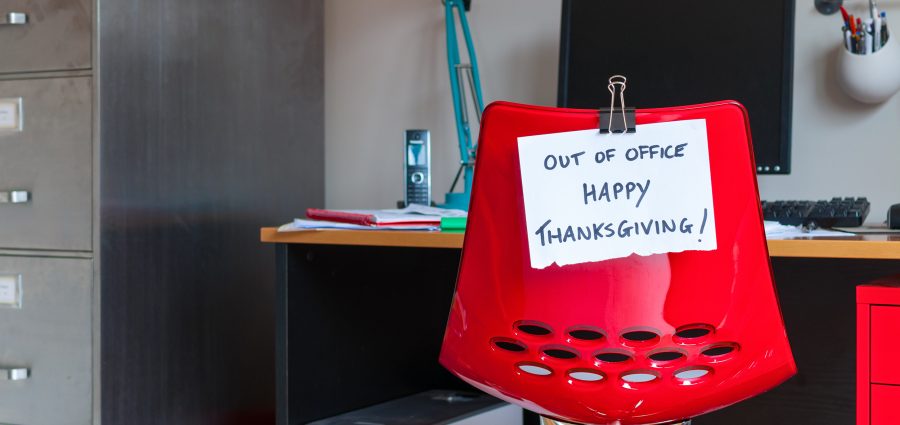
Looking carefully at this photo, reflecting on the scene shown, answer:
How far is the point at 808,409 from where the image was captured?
1.61 metres

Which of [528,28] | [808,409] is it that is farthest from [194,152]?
[808,409]

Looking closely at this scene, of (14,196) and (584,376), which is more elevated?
(14,196)

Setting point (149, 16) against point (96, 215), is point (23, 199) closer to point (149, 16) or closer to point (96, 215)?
point (96, 215)

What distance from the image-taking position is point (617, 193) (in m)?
0.93

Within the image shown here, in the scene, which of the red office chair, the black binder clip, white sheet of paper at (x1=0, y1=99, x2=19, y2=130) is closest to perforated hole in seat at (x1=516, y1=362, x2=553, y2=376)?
the red office chair

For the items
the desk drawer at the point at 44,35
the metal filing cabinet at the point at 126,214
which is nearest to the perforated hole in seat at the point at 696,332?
the metal filing cabinet at the point at 126,214

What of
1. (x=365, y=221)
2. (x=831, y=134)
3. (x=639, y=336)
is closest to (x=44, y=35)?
(x=365, y=221)

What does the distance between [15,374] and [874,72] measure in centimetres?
159

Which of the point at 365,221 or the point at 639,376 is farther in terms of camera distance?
the point at 365,221

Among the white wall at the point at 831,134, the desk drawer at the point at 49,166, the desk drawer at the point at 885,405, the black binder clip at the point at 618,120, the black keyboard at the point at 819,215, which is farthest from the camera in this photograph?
the white wall at the point at 831,134

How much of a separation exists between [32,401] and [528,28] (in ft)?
4.03

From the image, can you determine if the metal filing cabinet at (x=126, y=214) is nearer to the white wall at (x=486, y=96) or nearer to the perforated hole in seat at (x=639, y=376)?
the white wall at (x=486, y=96)

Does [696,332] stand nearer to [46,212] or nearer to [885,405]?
[885,405]

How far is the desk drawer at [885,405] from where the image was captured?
1.03 meters
